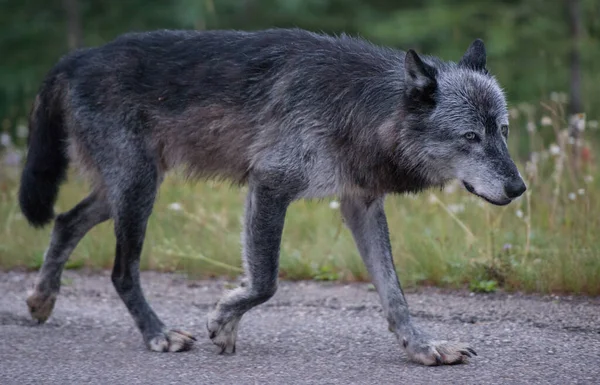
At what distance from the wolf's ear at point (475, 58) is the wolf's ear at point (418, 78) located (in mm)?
361

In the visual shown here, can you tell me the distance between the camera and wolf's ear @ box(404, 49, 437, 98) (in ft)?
16.0

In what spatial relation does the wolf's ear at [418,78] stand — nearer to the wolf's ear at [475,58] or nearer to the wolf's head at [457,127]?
the wolf's head at [457,127]

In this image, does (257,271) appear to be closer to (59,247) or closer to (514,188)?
(514,188)

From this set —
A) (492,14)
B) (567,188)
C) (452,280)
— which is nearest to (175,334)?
(452,280)

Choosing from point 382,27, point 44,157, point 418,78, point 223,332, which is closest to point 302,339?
point 223,332

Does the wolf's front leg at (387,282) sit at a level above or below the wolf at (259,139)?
below

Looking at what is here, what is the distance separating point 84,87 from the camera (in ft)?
18.3

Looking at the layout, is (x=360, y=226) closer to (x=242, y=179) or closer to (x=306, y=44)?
(x=242, y=179)

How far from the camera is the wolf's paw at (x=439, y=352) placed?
4719mm

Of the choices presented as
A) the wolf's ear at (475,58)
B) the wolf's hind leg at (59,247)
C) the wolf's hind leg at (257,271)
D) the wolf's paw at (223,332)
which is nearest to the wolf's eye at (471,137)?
the wolf's ear at (475,58)

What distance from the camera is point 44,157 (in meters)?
5.91

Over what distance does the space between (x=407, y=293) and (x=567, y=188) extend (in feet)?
6.93

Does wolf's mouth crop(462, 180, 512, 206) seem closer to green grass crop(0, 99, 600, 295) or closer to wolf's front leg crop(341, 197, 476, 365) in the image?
wolf's front leg crop(341, 197, 476, 365)

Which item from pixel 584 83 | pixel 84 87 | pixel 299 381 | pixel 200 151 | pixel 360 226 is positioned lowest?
pixel 299 381
